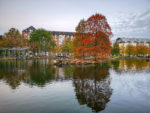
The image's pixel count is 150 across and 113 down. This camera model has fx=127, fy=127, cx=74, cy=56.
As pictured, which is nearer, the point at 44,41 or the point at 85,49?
the point at 85,49

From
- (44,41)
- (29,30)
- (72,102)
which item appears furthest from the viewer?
(29,30)

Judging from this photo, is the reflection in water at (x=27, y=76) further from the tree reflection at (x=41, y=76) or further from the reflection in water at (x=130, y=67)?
the reflection in water at (x=130, y=67)

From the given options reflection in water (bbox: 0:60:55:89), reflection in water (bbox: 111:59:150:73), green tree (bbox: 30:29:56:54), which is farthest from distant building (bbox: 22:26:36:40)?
reflection in water (bbox: 0:60:55:89)

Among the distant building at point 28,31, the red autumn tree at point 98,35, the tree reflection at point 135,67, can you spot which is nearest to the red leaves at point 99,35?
the red autumn tree at point 98,35

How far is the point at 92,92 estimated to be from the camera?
36.6ft

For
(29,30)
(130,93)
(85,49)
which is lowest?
(130,93)

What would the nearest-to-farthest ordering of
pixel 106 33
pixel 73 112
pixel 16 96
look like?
pixel 73 112 → pixel 16 96 → pixel 106 33

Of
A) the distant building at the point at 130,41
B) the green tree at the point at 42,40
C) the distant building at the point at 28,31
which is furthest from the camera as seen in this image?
the distant building at the point at 130,41

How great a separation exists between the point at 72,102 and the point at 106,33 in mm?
27784

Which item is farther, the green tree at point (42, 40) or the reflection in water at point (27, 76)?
the green tree at point (42, 40)

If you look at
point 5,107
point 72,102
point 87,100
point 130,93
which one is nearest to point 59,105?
point 72,102

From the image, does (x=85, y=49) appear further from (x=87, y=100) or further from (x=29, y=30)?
(x=29, y=30)

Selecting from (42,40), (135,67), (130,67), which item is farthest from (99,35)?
(42,40)

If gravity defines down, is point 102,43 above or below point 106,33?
below
